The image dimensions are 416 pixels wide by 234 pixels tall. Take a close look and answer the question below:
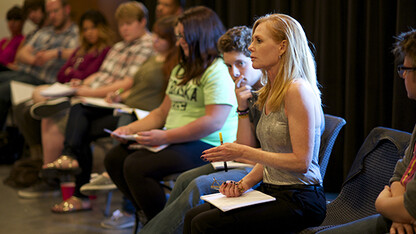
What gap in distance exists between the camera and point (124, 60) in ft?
13.1

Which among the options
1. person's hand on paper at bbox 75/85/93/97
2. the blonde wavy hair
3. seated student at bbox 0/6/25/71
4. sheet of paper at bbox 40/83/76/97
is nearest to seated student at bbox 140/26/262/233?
the blonde wavy hair

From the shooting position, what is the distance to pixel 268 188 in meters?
1.90

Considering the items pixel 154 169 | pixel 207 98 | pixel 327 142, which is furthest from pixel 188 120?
pixel 327 142

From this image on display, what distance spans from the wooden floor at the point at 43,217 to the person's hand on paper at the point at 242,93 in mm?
1338

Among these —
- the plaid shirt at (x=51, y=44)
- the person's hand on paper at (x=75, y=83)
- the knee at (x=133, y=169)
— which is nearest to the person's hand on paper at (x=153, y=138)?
the knee at (x=133, y=169)

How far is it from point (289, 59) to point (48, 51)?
147 inches

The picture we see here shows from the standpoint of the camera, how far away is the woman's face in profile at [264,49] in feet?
6.17

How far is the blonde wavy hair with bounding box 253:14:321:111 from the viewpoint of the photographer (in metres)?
1.84

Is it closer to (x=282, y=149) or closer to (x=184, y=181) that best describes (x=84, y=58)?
(x=184, y=181)

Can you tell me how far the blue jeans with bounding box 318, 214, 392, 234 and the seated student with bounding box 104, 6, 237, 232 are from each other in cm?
116

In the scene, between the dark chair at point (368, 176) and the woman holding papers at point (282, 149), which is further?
the dark chair at point (368, 176)

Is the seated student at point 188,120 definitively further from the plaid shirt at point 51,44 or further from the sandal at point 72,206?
the plaid shirt at point 51,44

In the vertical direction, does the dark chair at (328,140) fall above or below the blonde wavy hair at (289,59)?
below

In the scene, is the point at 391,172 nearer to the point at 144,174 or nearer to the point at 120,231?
the point at 144,174
